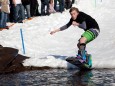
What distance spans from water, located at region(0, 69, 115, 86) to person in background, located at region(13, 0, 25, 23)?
7.86 metres

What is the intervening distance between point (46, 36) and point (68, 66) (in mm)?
6224

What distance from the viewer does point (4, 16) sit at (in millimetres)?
17328

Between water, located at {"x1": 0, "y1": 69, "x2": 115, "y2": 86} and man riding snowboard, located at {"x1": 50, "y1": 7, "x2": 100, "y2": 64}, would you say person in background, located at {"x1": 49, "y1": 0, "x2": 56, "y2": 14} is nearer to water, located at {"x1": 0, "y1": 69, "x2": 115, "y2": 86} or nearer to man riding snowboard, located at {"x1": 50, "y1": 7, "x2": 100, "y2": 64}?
man riding snowboard, located at {"x1": 50, "y1": 7, "x2": 100, "y2": 64}

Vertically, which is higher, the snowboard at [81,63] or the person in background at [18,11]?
the person in background at [18,11]

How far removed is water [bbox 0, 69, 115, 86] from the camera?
357 inches

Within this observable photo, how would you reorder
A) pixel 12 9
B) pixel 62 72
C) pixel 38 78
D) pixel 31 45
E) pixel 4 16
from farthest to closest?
pixel 12 9, pixel 4 16, pixel 31 45, pixel 62 72, pixel 38 78

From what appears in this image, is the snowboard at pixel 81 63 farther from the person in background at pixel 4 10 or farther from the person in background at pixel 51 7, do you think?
the person in background at pixel 51 7

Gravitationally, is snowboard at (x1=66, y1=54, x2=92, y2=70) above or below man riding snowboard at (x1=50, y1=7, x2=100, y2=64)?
below

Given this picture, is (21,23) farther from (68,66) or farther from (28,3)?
(68,66)

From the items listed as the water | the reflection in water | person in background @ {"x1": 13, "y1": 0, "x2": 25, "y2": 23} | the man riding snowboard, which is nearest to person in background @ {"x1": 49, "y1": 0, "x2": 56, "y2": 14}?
person in background @ {"x1": 13, "y1": 0, "x2": 25, "y2": 23}

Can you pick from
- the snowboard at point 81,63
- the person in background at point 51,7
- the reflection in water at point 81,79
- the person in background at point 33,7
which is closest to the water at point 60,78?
the reflection in water at point 81,79

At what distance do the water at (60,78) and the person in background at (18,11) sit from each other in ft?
25.8

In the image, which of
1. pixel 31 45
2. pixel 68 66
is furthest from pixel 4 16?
pixel 68 66

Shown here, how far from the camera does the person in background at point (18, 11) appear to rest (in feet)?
60.7
